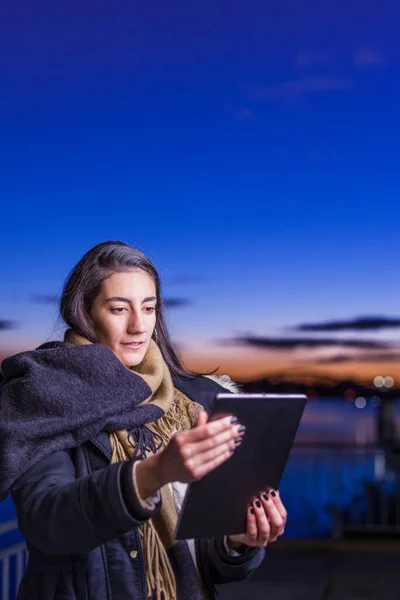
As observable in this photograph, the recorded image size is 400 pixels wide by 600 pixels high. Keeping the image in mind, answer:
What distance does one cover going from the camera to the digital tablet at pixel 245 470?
128cm

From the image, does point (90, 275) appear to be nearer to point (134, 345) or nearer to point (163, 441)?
point (134, 345)

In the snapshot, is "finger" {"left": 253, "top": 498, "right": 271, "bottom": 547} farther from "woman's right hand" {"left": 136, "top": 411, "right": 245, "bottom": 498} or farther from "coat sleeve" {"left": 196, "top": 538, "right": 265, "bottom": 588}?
"woman's right hand" {"left": 136, "top": 411, "right": 245, "bottom": 498}

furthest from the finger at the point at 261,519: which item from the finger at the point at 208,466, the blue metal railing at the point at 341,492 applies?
the blue metal railing at the point at 341,492

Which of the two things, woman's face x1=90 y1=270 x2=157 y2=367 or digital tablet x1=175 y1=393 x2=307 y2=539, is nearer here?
digital tablet x1=175 y1=393 x2=307 y2=539

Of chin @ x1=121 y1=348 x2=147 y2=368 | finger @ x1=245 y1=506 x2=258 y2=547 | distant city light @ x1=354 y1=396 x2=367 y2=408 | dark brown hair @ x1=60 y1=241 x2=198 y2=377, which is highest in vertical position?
distant city light @ x1=354 y1=396 x2=367 y2=408

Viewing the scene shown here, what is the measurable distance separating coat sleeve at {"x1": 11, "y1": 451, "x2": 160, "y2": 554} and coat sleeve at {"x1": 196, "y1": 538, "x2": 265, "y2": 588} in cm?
36

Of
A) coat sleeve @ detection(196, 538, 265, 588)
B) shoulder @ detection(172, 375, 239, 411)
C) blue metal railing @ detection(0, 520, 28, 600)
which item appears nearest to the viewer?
coat sleeve @ detection(196, 538, 265, 588)

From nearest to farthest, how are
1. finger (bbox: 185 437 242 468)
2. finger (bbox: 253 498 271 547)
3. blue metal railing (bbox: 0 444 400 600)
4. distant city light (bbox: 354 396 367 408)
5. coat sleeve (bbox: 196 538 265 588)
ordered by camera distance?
finger (bbox: 185 437 242 468) < finger (bbox: 253 498 271 547) < coat sleeve (bbox: 196 538 265 588) < blue metal railing (bbox: 0 444 400 600) < distant city light (bbox: 354 396 367 408)

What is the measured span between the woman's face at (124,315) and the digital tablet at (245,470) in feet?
1.20

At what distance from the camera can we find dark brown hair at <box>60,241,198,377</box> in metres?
1.63

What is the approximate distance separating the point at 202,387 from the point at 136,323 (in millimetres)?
283

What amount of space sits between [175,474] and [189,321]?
5505 mm

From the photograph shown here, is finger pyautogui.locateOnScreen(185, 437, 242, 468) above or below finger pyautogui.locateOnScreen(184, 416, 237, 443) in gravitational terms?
below

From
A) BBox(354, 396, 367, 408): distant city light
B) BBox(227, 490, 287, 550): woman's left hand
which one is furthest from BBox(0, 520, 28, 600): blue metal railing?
BBox(354, 396, 367, 408): distant city light
